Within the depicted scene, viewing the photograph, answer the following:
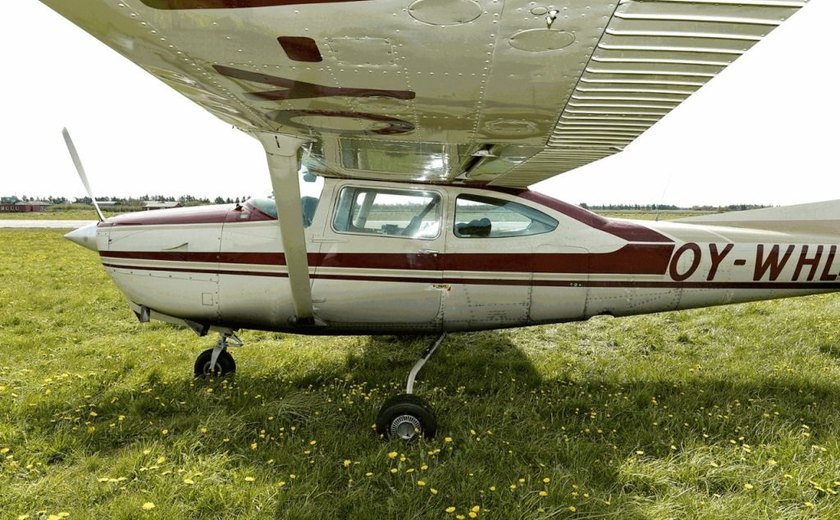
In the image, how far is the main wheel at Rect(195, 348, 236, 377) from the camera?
448 centimetres

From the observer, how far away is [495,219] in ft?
13.2

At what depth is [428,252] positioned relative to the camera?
385 centimetres

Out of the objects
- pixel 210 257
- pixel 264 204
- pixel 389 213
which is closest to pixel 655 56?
pixel 389 213

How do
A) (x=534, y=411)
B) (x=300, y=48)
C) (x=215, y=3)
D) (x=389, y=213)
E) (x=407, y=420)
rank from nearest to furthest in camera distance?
(x=215, y=3)
(x=300, y=48)
(x=407, y=420)
(x=534, y=411)
(x=389, y=213)

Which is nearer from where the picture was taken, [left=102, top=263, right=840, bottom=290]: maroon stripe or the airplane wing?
the airplane wing

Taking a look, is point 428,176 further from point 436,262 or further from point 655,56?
point 655,56

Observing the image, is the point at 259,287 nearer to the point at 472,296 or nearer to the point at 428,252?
the point at 428,252

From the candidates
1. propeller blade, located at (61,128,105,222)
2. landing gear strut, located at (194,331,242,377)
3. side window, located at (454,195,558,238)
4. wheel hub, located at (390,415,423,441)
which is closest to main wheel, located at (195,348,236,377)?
landing gear strut, located at (194,331,242,377)

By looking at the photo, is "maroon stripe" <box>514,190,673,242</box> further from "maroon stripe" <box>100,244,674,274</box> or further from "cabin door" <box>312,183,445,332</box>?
"cabin door" <box>312,183,445,332</box>

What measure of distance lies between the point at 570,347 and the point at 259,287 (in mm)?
3802

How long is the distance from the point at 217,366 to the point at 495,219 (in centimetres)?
287

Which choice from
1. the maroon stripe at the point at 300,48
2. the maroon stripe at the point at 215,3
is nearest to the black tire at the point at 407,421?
the maroon stripe at the point at 300,48

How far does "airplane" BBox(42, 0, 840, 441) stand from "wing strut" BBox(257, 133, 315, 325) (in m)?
0.01

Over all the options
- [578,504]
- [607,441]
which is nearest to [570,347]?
[607,441]
